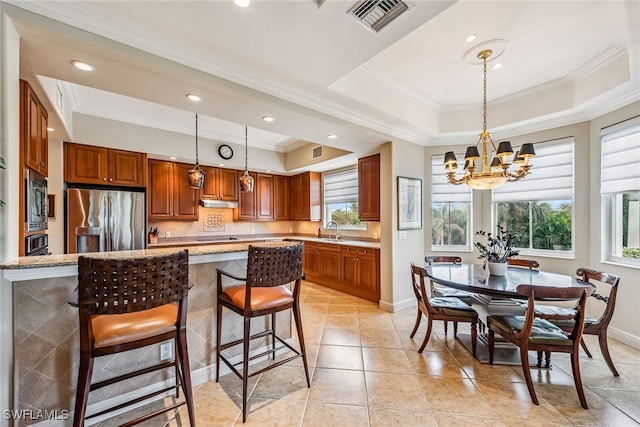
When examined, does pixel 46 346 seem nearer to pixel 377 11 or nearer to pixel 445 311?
pixel 377 11

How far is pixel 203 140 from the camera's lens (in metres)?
4.96

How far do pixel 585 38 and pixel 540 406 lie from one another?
3200 millimetres

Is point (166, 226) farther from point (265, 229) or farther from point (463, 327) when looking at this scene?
point (463, 327)

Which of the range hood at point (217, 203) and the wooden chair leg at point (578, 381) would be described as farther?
the range hood at point (217, 203)

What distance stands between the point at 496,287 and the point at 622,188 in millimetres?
2115

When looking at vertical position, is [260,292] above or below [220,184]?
below

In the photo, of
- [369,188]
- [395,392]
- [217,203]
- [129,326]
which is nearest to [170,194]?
[217,203]

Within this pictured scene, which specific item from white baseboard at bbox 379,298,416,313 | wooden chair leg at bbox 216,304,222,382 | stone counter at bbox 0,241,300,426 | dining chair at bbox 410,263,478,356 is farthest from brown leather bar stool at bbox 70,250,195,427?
white baseboard at bbox 379,298,416,313

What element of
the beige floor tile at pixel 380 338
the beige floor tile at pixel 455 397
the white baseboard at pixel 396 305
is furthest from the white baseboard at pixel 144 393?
the white baseboard at pixel 396 305

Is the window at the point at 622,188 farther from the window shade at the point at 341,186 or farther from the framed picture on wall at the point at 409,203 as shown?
the window shade at the point at 341,186

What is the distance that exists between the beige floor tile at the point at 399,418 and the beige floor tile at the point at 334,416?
62 mm

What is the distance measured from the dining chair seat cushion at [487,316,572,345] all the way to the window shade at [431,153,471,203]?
2.30m

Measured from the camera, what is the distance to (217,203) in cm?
521

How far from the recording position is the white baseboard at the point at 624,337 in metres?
2.75
